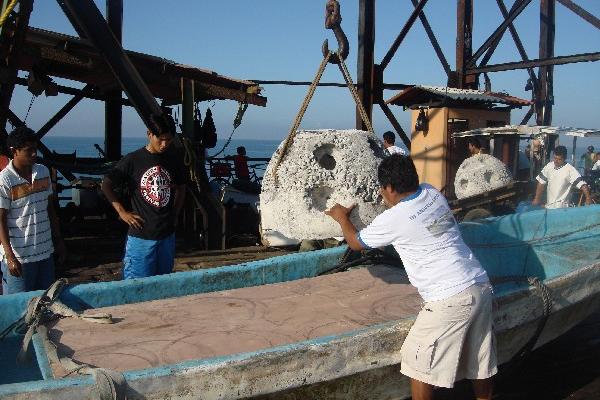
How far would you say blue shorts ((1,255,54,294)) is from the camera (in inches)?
149

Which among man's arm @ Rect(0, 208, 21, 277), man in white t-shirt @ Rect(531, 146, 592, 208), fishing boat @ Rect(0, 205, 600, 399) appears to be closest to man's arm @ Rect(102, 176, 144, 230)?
fishing boat @ Rect(0, 205, 600, 399)

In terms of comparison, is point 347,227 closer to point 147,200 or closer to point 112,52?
point 147,200

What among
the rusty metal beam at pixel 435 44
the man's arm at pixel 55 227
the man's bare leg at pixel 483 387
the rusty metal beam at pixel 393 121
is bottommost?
the man's bare leg at pixel 483 387

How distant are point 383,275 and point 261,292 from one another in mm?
990

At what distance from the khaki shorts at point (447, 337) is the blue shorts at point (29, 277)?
2.58m

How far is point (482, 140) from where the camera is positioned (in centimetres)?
1068

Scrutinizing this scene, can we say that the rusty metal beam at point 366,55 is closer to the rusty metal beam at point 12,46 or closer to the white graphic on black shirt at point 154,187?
the white graphic on black shirt at point 154,187

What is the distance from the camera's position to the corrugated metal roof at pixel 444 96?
1068 cm

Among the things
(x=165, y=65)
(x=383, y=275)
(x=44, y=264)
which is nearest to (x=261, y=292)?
(x=383, y=275)

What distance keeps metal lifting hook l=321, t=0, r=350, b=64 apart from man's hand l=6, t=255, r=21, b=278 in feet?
10.7

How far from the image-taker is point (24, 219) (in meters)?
3.79

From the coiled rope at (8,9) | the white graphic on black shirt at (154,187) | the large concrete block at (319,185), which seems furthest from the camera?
the large concrete block at (319,185)

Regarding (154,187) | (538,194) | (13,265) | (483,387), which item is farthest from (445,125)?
(13,265)

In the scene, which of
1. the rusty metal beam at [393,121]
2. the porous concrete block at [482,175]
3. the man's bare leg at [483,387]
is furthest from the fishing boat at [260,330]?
the rusty metal beam at [393,121]
